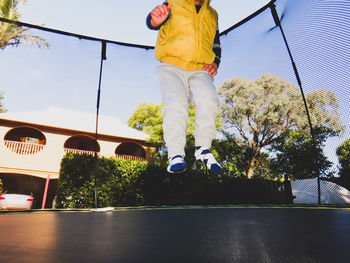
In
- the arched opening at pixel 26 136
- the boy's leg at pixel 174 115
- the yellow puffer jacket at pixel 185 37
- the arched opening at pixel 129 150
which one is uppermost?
the arched opening at pixel 26 136

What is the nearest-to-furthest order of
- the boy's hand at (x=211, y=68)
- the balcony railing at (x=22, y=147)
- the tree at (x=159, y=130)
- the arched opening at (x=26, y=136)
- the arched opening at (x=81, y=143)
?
the boy's hand at (x=211, y=68)
the balcony railing at (x=22, y=147)
the tree at (x=159, y=130)
the arched opening at (x=26, y=136)
the arched opening at (x=81, y=143)

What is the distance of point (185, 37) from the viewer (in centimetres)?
125

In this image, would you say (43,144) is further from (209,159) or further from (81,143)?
(209,159)

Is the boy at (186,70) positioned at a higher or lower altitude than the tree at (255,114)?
lower

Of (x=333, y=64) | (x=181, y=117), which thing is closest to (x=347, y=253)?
(x=181, y=117)

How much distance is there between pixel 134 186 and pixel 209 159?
4244mm

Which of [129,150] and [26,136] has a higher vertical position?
[26,136]

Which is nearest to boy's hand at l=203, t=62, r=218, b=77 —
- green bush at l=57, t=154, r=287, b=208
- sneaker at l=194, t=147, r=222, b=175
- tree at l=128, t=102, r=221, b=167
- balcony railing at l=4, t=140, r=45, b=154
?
sneaker at l=194, t=147, r=222, b=175

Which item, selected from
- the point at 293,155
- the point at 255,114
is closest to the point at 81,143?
the point at 255,114

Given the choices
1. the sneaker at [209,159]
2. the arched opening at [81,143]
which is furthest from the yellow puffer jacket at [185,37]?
the arched opening at [81,143]

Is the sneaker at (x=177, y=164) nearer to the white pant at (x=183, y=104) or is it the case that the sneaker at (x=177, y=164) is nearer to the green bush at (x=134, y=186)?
the white pant at (x=183, y=104)

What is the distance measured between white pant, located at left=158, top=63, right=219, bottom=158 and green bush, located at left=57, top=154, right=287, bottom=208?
137 inches

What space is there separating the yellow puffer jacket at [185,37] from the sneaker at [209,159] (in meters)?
0.49

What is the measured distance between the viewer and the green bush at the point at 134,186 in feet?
15.3
